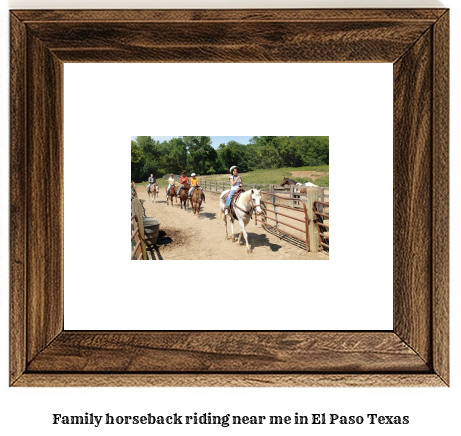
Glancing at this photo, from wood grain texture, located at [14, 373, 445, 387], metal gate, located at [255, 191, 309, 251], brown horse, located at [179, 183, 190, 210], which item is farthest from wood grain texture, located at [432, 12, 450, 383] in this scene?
brown horse, located at [179, 183, 190, 210]

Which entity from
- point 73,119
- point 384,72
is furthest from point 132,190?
point 384,72

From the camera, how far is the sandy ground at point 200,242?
1940 millimetres

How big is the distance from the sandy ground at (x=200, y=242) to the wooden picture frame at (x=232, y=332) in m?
0.39

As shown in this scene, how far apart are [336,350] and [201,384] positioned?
71 cm

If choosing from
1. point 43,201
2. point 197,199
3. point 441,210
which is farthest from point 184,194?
point 441,210

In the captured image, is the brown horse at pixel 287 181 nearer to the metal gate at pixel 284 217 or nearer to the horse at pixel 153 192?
the metal gate at pixel 284 217

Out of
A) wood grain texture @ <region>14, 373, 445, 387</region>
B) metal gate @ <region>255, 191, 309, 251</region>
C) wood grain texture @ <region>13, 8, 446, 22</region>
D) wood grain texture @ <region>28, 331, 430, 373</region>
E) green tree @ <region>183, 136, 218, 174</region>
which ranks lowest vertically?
wood grain texture @ <region>14, 373, 445, 387</region>

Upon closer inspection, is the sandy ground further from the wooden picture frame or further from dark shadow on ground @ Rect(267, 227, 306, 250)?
the wooden picture frame

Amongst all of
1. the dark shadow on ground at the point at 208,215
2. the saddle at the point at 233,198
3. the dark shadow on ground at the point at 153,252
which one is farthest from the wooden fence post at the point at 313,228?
the dark shadow on ground at the point at 153,252

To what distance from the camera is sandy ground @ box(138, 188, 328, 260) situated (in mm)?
1940

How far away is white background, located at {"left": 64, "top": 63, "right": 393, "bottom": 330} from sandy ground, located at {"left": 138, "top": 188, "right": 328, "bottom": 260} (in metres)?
0.05

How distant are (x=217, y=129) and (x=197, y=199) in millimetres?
393

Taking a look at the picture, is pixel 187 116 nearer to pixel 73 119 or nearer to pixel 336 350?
pixel 73 119

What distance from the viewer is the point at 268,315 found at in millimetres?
1881
